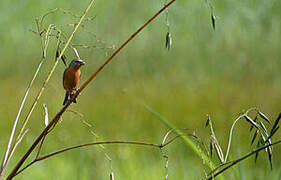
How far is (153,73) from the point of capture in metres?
2.50

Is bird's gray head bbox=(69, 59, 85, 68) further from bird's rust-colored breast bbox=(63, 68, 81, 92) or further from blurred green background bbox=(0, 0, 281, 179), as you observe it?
blurred green background bbox=(0, 0, 281, 179)

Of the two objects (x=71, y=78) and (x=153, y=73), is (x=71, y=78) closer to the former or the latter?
(x=71, y=78)

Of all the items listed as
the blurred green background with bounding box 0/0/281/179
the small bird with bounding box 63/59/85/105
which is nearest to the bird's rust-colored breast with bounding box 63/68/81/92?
the small bird with bounding box 63/59/85/105

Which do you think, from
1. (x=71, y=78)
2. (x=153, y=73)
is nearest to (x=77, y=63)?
(x=71, y=78)

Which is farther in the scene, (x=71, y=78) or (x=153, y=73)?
(x=153, y=73)

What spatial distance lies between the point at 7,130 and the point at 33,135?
0.11 m

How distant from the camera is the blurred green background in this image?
204 cm

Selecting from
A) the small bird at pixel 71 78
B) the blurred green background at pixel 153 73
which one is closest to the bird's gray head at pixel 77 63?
the small bird at pixel 71 78

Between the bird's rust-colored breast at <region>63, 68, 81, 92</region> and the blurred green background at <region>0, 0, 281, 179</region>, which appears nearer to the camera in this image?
the bird's rust-colored breast at <region>63, 68, 81, 92</region>

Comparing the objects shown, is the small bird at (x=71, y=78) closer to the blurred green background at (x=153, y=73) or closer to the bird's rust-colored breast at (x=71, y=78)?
the bird's rust-colored breast at (x=71, y=78)

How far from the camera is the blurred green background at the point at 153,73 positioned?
2.04 metres

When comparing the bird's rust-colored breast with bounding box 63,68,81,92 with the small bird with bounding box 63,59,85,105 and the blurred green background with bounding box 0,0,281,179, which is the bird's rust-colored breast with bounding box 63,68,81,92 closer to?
the small bird with bounding box 63,59,85,105

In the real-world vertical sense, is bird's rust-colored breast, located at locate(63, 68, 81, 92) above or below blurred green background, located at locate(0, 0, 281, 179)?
below

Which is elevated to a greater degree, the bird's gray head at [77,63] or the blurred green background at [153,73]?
the blurred green background at [153,73]
